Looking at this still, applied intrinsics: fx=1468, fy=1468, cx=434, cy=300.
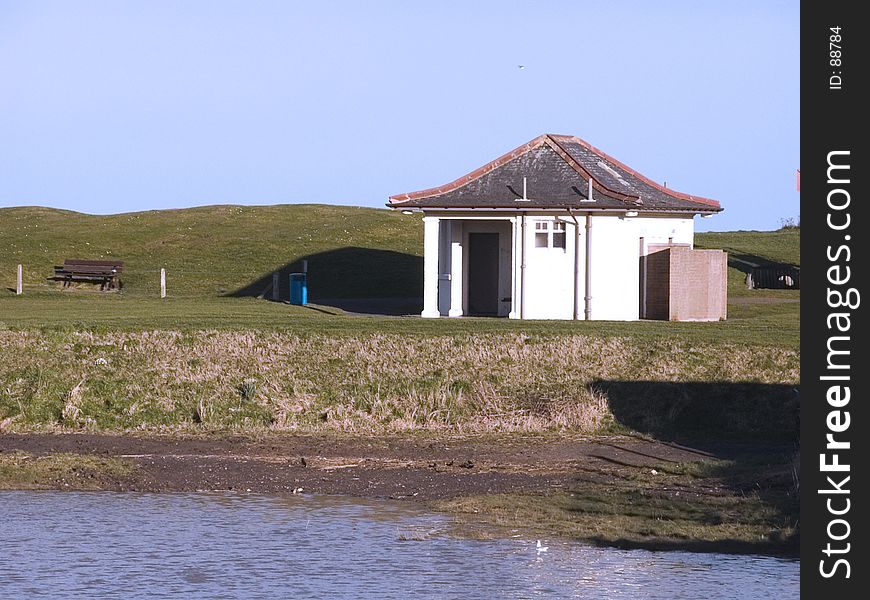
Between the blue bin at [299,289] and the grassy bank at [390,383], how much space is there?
46.9 ft

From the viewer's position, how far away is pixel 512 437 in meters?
22.2

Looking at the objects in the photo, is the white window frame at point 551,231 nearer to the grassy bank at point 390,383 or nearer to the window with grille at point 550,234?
the window with grille at point 550,234

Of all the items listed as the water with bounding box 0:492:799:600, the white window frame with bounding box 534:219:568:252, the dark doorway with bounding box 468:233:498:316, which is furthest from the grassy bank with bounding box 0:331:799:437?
the dark doorway with bounding box 468:233:498:316

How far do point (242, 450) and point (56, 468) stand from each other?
9.59 ft

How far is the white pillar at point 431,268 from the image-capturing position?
34406mm

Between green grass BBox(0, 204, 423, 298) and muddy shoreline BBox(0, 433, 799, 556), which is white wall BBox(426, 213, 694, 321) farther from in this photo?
green grass BBox(0, 204, 423, 298)

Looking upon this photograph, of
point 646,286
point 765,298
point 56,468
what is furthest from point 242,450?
point 765,298

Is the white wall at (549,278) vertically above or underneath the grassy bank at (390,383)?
above

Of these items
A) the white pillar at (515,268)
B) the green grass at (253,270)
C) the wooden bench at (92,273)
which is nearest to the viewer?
the green grass at (253,270)

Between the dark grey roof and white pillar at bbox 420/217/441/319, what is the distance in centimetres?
58

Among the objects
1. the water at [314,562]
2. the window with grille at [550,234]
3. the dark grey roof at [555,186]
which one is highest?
the dark grey roof at [555,186]

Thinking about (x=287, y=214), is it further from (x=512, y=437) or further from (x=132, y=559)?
(x=132, y=559)

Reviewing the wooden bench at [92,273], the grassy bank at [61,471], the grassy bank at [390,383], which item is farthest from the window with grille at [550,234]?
the wooden bench at [92,273]

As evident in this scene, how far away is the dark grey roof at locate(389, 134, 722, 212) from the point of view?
3381 centimetres
